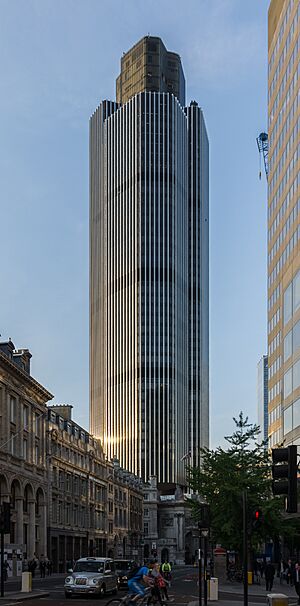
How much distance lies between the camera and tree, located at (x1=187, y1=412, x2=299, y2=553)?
191 feet

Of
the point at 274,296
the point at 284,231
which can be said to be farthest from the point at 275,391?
the point at 284,231

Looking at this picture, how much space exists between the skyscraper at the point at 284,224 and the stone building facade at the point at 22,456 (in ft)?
70.4

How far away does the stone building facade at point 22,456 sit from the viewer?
7288cm

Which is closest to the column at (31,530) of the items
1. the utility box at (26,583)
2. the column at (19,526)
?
the column at (19,526)

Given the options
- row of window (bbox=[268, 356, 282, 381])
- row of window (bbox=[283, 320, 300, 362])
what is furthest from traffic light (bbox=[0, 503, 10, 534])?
row of window (bbox=[268, 356, 282, 381])

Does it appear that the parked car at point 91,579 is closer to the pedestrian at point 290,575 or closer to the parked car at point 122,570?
the parked car at point 122,570

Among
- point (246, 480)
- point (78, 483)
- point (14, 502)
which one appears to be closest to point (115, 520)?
point (78, 483)

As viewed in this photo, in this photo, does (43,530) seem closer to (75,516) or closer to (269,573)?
(75,516)

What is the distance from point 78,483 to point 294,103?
52.3m

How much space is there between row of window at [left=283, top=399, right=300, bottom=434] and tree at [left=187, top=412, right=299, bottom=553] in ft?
17.6

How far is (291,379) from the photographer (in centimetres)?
7412

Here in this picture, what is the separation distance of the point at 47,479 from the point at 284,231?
33.0 meters

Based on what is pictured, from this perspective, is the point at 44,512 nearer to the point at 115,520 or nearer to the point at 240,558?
the point at 240,558

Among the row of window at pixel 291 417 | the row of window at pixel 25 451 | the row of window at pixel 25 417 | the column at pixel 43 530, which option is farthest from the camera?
the column at pixel 43 530
